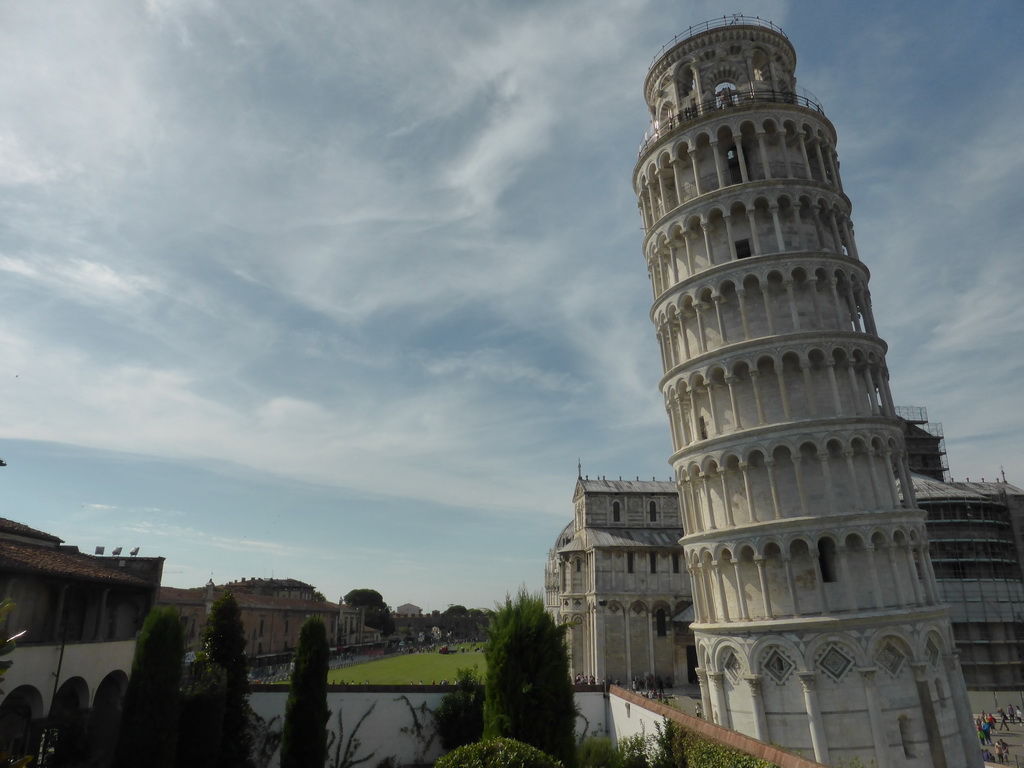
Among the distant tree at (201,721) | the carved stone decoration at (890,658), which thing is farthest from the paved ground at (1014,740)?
the distant tree at (201,721)

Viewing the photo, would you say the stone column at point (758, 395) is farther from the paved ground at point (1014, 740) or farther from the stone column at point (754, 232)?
the paved ground at point (1014, 740)

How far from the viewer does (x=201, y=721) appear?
68.8 ft

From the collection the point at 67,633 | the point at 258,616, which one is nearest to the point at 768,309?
the point at 67,633

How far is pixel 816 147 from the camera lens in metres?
29.0

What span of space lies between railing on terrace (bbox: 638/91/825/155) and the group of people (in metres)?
27.8

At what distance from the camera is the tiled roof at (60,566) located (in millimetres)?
18884

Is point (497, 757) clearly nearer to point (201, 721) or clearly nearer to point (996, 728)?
point (201, 721)

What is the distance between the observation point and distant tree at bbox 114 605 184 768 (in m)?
18.4

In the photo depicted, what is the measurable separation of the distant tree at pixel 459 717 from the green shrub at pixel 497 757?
1818cm

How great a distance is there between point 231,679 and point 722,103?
32097mm

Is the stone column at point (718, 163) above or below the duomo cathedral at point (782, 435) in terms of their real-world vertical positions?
above

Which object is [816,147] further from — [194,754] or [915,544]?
[194,754]

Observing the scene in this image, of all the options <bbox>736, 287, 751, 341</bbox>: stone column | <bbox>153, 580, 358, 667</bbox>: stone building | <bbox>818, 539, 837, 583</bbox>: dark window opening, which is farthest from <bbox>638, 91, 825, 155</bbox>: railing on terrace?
<bbox>153, 580, 358, 667</bbox>: stone building

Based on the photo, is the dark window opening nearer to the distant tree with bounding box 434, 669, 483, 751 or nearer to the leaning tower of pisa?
the leaning tower of pisa
